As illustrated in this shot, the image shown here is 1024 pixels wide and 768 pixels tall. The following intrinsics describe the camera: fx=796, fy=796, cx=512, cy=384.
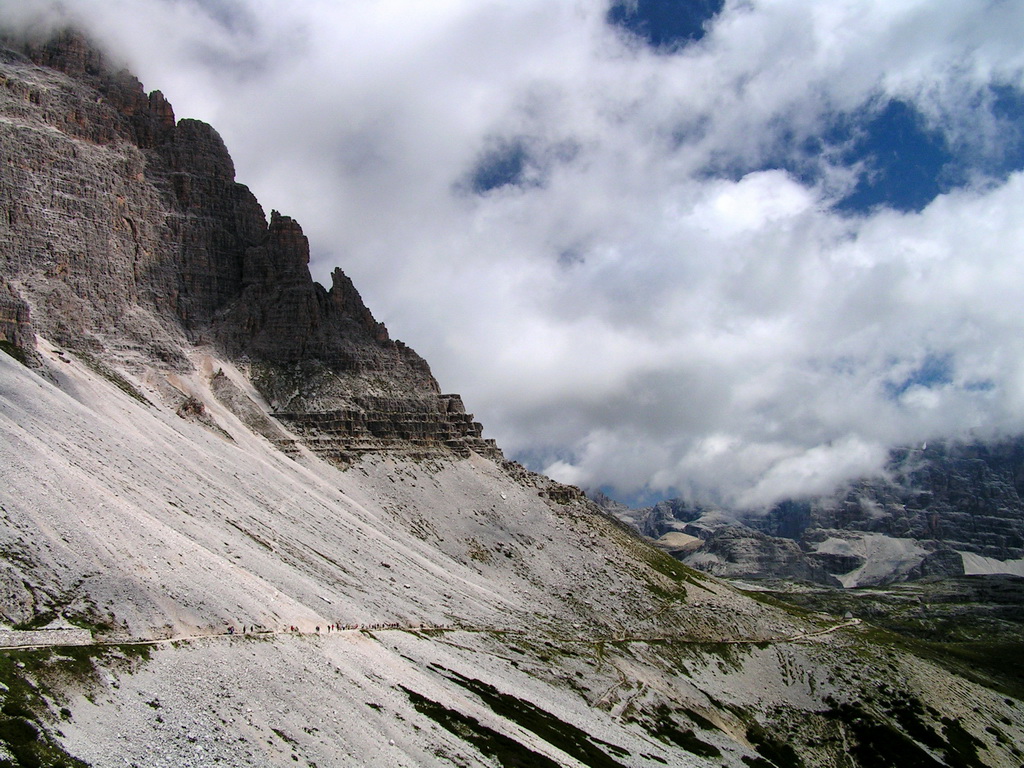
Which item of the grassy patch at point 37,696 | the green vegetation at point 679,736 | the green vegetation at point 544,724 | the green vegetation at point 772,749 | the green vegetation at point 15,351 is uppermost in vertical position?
the green vegetation at point 15,351

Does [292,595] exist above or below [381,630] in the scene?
below

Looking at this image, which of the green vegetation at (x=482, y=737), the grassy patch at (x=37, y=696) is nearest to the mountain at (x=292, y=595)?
the grassy patch at (x=37, y=696)

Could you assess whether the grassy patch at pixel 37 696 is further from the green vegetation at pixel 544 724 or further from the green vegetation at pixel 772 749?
the green vegetation at pixel 772 749

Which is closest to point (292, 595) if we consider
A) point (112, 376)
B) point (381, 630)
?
point (381, 630)

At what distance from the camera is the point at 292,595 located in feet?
307

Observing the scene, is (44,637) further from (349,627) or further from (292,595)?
(349,627)

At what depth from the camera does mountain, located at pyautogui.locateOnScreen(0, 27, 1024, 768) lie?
59.0 meters

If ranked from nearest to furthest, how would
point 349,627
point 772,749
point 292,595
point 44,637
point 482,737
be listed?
point 44,637 → point 482,737 → point 349,627 → point 292,595 → point 772,749

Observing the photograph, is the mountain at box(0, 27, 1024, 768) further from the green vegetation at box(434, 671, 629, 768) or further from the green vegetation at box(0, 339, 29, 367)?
the green vegetation at box(0, 339, 29, 367)

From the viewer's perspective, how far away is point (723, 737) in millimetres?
118250

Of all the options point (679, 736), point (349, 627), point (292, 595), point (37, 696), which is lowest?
point (37, 696)

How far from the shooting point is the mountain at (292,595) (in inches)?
2324

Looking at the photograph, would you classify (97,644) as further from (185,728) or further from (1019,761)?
(1019,761)

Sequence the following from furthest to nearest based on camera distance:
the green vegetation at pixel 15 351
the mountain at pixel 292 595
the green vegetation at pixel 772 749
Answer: the green vegetation at pixel 15 351
the green vegetation at pixel 772 749
the mountain at pixel 292 595
